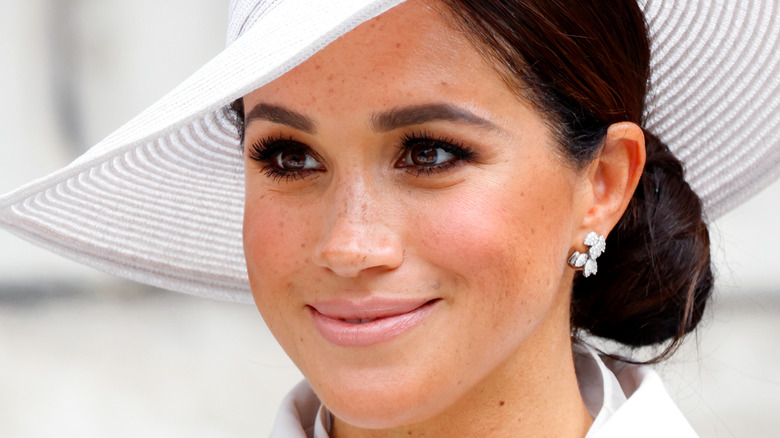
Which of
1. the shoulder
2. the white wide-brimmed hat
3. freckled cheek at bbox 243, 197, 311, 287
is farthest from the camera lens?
the white wide-brimmed hat

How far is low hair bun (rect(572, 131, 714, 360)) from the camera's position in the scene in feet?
5.00

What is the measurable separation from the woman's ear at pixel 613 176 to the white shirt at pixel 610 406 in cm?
26

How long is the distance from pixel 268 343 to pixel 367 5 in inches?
74.3

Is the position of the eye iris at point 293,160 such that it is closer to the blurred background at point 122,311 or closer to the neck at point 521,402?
the neck at point 521,402

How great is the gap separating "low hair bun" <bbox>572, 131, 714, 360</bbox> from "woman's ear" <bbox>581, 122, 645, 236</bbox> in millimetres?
145

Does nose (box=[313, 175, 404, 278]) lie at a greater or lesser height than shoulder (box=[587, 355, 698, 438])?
greater

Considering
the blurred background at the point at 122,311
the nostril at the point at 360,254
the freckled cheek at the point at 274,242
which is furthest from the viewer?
the blurred background at the point at 122,311

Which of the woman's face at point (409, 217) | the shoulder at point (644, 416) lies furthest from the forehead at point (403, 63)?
the shoulder at point (644, 416)

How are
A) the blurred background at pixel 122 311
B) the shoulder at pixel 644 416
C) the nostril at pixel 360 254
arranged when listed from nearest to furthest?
the nostril at pixel 360 254
the shoulder at pixel 644 416
the blurred background at pixel 122 311

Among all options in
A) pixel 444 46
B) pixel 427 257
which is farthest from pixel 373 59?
pixel 427 257

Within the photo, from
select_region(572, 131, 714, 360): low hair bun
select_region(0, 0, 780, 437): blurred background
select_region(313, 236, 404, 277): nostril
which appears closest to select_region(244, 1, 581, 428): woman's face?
select_region(313, 236, 404, 277): nostril

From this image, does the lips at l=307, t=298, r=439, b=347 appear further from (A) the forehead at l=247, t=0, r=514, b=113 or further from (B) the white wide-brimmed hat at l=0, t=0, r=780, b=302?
(B) the white wide-brimmed hat at l=0, t=0, r=780, b=302

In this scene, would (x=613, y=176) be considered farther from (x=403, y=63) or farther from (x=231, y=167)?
(x=231, y=167)

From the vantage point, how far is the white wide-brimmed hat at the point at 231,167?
1.46 m
